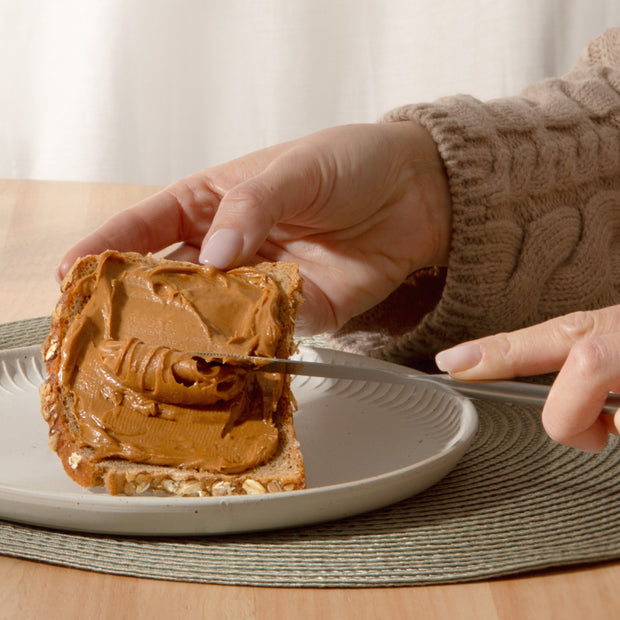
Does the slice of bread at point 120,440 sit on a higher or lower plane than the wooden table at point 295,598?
higher

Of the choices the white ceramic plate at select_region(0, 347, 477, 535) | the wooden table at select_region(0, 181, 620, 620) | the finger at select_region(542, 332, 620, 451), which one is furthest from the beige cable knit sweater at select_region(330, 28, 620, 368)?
the wooden table at select_region(0, 181, 620, 620)

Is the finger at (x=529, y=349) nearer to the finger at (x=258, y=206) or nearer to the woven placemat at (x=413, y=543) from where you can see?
the woven placemat at (x=413, y=543)

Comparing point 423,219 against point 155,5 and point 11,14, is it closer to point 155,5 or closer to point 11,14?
point 155,5

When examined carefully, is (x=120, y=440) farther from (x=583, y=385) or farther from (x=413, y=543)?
(x=583, y=385)

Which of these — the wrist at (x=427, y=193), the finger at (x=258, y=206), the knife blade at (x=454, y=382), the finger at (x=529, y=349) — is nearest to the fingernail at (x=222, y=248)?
the finger at (x=258, y=206)

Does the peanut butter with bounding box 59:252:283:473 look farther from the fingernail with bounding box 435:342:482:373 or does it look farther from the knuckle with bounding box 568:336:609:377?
the knuckle with bounding box 568:336:609:377

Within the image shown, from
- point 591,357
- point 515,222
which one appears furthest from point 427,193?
point 591,357
